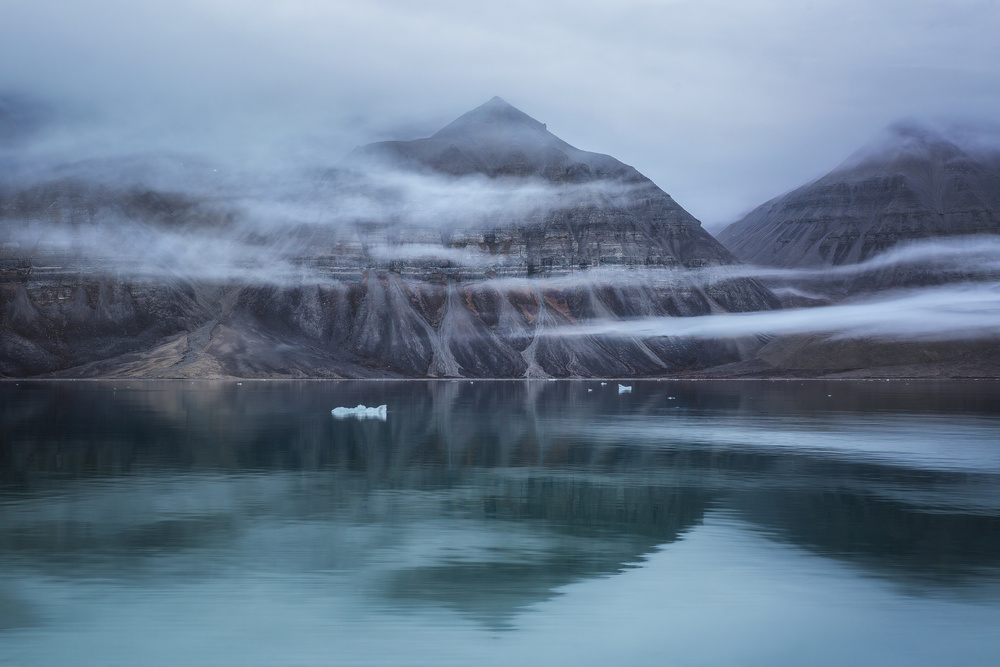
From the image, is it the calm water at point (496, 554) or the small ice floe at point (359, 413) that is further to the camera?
the small ice floe at point (359, 413)

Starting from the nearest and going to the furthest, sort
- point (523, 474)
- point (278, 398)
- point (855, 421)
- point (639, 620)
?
1. point (639, 620)
2. point (523, 474)
3. point (855, 421)
4. point (278, 398)

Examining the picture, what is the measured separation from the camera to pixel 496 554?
25938mm

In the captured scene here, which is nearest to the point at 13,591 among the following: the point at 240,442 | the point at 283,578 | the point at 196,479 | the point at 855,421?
the point at 283,578

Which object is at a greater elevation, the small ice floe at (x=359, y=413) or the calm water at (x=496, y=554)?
the calm water at (x=496, y=554)

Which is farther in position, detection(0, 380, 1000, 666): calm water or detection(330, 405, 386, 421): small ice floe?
detection(330, 405, 386, 421): small ice floe

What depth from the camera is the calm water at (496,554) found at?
61.3 feet

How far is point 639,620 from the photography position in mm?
20312

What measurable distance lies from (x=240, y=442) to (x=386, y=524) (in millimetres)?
27813

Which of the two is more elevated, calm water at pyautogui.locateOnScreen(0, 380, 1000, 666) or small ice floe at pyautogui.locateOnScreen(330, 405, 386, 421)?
calm water at pyautogui.locateOnScreen(0, 380, 1000, 666)

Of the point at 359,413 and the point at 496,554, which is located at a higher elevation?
the point at 496,554

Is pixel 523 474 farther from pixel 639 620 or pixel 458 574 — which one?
pixel 639 620

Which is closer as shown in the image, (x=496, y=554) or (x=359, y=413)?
(x=496, y=554)

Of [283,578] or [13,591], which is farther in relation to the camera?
[283,578]

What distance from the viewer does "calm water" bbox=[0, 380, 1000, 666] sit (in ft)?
61.3
